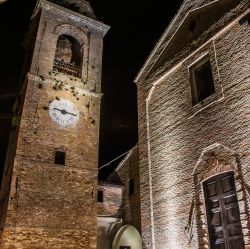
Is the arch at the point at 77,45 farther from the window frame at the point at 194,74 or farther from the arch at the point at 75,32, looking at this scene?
the window frame at the point at 194,74

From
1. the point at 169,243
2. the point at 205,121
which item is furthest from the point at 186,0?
the point at 169,243

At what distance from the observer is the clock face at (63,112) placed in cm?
1459

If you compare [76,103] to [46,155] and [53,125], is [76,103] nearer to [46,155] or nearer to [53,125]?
[53,125]

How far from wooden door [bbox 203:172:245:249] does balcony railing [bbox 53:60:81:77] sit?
1017 cm

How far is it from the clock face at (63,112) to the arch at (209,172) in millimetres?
7685

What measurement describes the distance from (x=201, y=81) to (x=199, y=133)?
1.77 m

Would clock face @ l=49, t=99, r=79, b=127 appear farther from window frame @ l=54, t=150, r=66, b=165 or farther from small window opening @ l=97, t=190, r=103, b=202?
small window opening @ l=97, t=190, r=103, b=202

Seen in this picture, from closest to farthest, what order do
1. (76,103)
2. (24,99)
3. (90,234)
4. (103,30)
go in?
(90,234) → (24,99) → (76,103) → (103,30)

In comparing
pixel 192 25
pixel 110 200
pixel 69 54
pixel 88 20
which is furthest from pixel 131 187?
pixel 88 20

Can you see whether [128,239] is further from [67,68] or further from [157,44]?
[67,68]

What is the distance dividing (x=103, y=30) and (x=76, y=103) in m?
5.60

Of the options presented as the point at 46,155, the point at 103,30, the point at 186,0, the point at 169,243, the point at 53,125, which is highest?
the point at 103,30

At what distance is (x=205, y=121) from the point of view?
28.9 feet

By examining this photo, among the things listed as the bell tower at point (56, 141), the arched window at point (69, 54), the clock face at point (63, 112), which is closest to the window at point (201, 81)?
the bell tower at point (56, 141)
